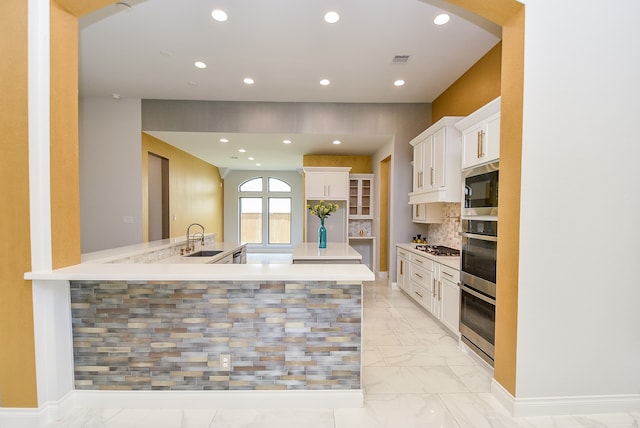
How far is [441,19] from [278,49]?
1.71 m

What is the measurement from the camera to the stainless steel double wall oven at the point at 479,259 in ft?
7.69

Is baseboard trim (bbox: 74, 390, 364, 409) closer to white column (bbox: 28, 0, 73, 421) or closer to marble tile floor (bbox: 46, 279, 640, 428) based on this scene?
marble tile floor (bbox: 46, 279, 640, 428)

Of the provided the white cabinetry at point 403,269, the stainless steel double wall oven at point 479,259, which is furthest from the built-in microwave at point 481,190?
the white cabinetry at point 403,269

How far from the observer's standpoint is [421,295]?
3857 mm

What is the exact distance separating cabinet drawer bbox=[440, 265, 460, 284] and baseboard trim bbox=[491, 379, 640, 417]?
3.81 feet

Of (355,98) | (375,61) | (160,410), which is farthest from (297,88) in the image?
(160,410)

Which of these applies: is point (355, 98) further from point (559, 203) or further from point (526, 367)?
point (526, 367)

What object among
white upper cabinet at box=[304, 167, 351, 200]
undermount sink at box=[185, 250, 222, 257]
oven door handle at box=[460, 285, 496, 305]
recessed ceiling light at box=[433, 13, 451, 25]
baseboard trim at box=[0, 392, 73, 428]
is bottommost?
baseboard trim at box=[0, 392, 73, 428]

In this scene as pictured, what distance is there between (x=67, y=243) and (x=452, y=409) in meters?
2.85

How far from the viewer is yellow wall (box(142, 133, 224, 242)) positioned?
198 inches

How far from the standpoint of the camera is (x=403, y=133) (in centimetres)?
496

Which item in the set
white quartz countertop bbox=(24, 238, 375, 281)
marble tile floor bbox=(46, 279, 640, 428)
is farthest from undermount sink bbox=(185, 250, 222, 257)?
marble tile floor bbox=(46, 279, 640, 428)

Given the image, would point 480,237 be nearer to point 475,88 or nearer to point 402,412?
point 402,412

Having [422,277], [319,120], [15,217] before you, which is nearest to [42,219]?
[15,217]
